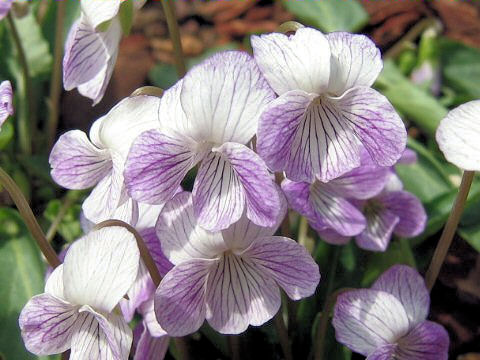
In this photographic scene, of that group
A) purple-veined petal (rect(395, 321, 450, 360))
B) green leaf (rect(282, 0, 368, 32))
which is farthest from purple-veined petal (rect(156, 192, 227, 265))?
green leaf (rect(282, 0, 368, 32))

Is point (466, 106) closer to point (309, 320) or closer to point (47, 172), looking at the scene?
point (309, 320)

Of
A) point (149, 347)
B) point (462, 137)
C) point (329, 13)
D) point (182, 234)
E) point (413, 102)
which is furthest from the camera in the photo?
point (329, 13)

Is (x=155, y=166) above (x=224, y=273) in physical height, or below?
above

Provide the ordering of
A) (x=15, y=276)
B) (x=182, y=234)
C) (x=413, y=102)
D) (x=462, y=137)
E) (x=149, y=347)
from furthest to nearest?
1. (x=413, y=102)
2. (x=15, y=276)
3. (x=149, y=347)
4. (x=182, y=234)
5. (x=462, y=137)

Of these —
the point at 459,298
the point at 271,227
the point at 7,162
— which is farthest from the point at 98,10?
the point at 459,298

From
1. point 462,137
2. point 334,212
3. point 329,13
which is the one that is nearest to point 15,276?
point 334,212

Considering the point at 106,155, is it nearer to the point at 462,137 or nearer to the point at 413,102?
the point at 462,137

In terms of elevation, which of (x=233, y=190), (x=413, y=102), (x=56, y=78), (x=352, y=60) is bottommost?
(x=413, y=102)

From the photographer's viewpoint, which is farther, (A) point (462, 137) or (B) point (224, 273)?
(B) point (224, 273)
